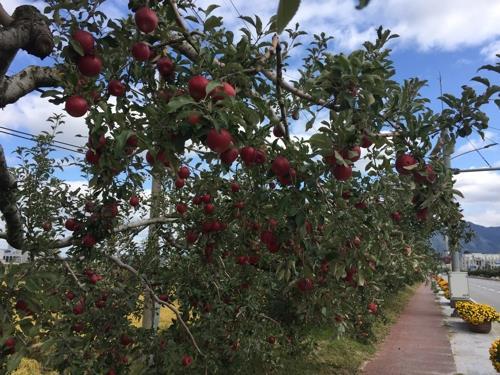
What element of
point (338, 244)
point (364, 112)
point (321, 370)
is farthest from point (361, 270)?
point (321, 370)

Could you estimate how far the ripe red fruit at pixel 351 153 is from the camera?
226 centimetres

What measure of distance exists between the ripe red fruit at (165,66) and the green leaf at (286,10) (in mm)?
2107

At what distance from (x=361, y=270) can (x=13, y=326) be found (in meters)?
2.07

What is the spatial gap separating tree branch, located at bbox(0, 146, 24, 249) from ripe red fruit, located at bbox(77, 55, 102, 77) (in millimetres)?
1511

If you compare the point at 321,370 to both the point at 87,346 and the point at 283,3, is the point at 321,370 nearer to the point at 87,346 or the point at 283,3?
the point at 87,346

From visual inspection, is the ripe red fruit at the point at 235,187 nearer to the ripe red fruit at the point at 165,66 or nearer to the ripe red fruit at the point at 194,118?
the ripe red fruit at the point at 165,66

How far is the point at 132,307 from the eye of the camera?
4969mm

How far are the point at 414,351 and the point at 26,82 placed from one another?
10353 millimetres

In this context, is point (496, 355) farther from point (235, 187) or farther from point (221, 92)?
point (221, 92)

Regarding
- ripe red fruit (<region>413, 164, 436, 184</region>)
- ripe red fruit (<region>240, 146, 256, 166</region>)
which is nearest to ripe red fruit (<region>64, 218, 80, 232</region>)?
ripe red fruit (<region>240, 146, 256, 166</region>)

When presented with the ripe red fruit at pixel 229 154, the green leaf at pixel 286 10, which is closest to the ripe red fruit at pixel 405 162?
the ripe red fruit at pixel 229 154

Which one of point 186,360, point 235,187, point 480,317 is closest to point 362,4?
point 235,187

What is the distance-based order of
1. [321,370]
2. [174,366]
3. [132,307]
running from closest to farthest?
[174,366] → [132,307] → [321,370]

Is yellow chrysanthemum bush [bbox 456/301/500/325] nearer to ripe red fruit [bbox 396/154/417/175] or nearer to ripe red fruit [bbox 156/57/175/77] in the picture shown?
ripe red fruit [bbox 396/154/417/175]
